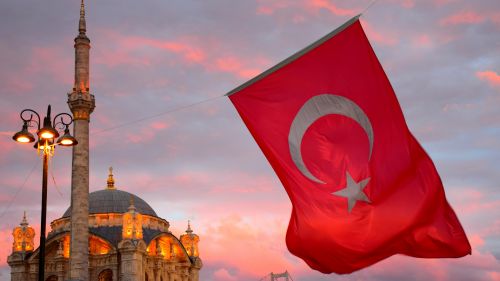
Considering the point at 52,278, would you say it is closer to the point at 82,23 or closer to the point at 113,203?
the point at 113,203

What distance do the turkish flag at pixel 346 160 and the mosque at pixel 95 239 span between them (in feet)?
125

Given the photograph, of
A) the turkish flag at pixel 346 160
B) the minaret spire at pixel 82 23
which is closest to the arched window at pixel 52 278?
the minaret spire at pixel 82 23

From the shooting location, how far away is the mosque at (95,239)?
4772cm

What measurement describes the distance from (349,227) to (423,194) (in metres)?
1.51

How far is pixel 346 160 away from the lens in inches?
458

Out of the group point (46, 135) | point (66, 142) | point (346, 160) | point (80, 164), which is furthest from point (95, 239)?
point (346, 160)

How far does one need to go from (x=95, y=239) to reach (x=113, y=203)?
7.45 metres

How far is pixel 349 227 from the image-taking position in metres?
11.2

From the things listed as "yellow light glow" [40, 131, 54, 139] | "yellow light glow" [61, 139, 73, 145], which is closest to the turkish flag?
"yellow light glow" [40, 131, 54, 139]

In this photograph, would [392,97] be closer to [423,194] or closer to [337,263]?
[423,194]

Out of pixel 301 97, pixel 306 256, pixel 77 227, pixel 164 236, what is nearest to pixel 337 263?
pixel 306 256

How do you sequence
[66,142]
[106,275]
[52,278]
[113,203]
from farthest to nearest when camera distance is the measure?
[113,203]
[106,275]
[52,278]
[66,142]

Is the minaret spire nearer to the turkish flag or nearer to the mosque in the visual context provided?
the mosque

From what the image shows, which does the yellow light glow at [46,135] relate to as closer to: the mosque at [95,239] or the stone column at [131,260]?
the mosque at [95,239]
